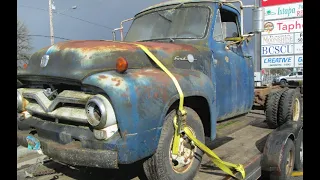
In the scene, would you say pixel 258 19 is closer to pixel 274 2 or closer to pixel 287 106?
pixel 287 106

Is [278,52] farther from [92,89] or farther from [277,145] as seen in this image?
[92,89]

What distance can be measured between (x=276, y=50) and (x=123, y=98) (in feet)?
54.5

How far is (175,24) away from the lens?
14.0ft

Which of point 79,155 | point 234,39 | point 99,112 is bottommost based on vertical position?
point 79,155

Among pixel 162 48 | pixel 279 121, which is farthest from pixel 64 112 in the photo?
pixel 279 121

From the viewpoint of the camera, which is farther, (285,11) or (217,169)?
(285,11)

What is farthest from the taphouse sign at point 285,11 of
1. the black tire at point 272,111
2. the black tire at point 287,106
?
the black tire at point 272,111

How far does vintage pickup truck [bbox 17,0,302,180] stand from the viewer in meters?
2.58

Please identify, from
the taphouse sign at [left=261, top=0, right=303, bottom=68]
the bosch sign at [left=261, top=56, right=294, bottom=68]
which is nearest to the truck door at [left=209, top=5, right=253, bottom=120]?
the taphouse sign at [left=261, top=0, right=303, bottom=68]

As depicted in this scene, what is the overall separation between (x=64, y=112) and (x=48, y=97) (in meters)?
0.35

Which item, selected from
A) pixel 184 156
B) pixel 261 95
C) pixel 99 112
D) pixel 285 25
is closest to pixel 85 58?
pixel 99 112

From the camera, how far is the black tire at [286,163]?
12.4 feet

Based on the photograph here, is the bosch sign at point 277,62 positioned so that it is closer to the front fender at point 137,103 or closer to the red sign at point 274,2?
the red sign at point 274,2
